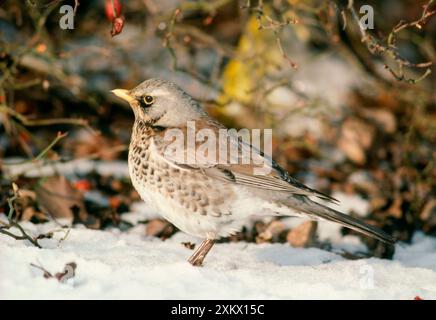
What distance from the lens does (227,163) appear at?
4820 millimetres

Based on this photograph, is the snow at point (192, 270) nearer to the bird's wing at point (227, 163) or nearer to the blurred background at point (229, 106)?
the blurred background at point (229, 106)

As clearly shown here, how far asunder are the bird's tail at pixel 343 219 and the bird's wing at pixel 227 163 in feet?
0.30

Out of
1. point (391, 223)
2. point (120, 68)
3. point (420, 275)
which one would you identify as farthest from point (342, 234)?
point (120, 68)

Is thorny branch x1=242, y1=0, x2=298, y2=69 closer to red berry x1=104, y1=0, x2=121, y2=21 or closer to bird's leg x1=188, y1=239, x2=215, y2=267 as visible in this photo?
red berry x1=104, y1=0, x2=121, y2=21

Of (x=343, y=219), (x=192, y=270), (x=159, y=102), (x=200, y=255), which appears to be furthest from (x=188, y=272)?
(x=159, y=102)

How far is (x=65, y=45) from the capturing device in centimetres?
818

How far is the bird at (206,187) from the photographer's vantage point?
4625 millimetres

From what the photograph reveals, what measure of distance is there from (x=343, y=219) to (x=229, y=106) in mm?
3489

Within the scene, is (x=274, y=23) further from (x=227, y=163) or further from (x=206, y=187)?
(x=206, y=187)

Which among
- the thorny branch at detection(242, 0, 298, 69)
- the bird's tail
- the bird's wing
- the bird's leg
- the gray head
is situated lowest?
the bird's leg

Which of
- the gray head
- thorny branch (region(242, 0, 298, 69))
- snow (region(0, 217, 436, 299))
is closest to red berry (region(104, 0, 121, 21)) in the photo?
the gray head

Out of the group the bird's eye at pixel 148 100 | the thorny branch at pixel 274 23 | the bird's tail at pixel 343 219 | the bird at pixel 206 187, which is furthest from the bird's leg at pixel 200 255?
the thorny branch at pixel 274 23

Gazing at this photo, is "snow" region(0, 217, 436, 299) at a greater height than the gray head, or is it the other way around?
the gray head

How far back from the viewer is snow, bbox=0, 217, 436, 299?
12.6 ft
